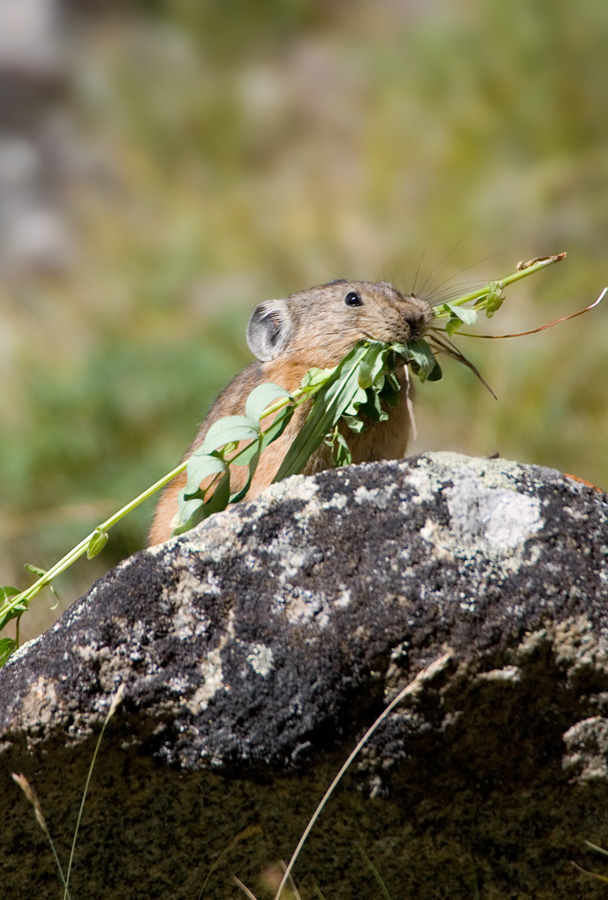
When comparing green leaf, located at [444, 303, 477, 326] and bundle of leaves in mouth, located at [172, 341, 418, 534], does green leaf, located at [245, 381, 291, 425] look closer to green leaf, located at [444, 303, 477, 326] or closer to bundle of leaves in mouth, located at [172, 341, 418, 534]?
bundle of leaves in mouth, located at [172, 341, 418, 534]

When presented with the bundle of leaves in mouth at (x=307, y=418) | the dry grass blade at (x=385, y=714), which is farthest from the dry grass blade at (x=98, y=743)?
the bundle of leaves in mouth at (x=307, y=418)

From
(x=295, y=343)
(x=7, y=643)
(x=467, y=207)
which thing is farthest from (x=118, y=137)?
(x=7, y=643)

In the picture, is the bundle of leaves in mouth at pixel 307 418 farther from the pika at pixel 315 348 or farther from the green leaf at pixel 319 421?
the pika at pixel 315 348

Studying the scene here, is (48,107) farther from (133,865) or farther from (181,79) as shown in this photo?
(133,865)

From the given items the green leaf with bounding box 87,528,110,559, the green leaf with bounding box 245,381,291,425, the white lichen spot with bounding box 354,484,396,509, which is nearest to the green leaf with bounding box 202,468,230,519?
the green leaf with bounding box 245,381,291,425

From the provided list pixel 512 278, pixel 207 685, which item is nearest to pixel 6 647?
pixel 207 685

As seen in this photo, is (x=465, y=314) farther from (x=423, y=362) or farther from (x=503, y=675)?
(x=503, y=675)

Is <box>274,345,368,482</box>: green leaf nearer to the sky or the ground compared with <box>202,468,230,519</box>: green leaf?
nearer to the sky
